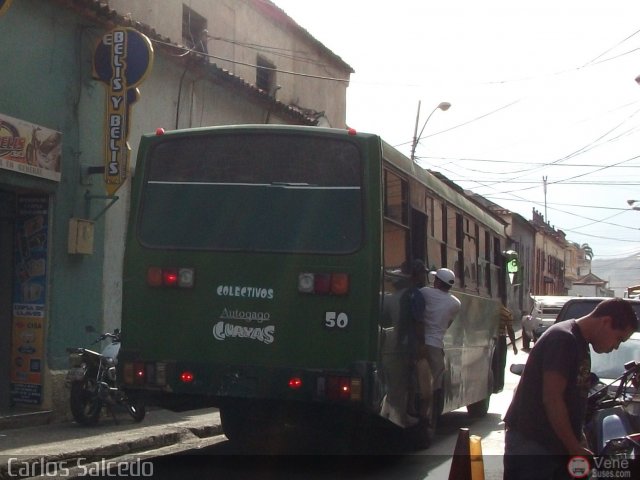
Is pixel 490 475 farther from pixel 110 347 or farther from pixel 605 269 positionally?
pixel 605 269

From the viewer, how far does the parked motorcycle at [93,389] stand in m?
11.9

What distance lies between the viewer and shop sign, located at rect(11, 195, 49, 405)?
12.5m

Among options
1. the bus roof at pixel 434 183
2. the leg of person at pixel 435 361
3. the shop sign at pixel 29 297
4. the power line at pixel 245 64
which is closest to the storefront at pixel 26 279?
the shop sign at pixel 29 297

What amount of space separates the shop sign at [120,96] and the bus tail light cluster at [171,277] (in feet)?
13.6

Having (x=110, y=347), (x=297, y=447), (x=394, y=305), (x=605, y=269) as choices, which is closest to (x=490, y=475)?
(x=394, y=305)

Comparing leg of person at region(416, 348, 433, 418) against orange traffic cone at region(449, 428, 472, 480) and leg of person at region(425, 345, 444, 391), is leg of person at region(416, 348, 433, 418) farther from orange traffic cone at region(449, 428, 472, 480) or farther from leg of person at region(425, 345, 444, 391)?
orange traffic cone at region(449, 428, 472, 480)

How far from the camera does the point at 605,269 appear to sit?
513 feet

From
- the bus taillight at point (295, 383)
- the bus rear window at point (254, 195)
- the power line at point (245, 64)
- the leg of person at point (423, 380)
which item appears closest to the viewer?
the bus taillight at point (295, 383)

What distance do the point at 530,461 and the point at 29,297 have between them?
9.13 metres

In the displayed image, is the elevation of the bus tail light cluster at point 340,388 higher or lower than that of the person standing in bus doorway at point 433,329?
lower

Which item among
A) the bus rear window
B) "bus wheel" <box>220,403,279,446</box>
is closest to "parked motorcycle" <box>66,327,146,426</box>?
"bus wheel" <box>220,403,279,446</box>

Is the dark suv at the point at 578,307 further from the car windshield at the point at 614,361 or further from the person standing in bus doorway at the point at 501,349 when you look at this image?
the person standing in bus doorway at the point at 501,349

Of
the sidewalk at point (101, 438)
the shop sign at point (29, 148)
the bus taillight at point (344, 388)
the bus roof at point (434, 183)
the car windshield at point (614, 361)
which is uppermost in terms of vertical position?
the shop sign at point (29, 148)

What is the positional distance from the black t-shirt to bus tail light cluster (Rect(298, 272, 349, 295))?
3558 mm
